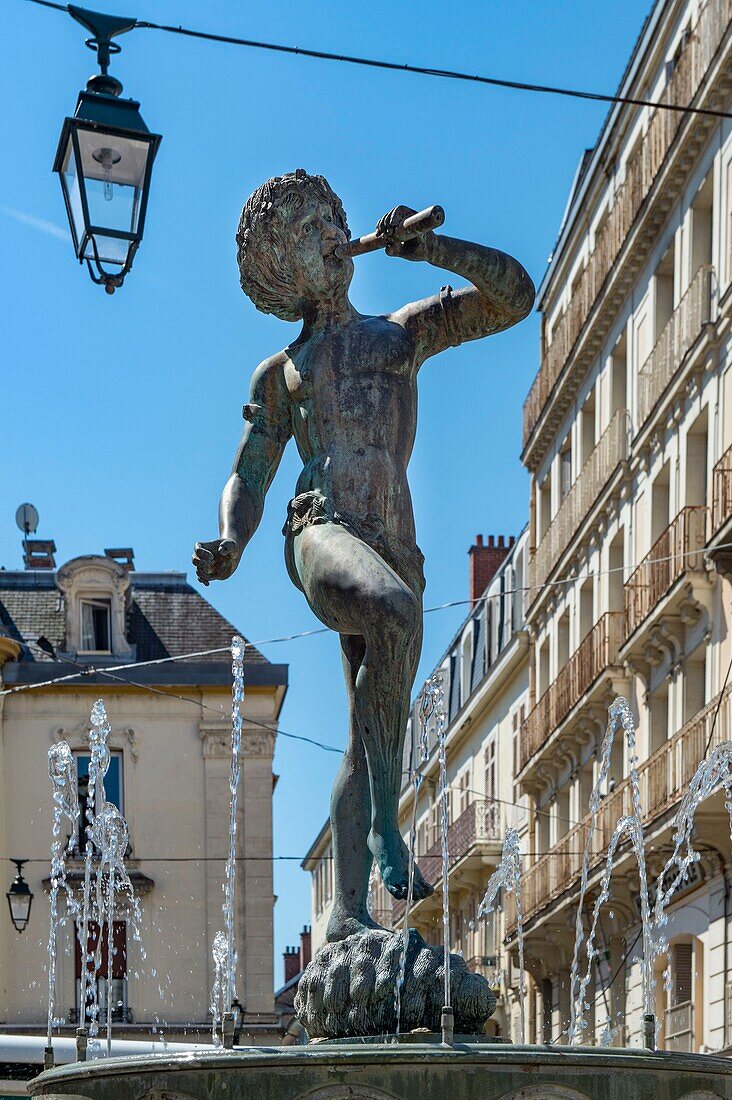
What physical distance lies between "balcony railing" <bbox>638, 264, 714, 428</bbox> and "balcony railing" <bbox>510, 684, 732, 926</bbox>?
5.33 m

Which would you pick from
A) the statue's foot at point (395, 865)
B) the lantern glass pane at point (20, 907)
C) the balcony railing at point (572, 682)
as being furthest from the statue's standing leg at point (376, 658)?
the lantern glass pane at point (20, 907)

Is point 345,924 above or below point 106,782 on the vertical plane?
below

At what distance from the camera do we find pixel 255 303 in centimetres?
808

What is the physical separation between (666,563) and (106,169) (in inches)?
809

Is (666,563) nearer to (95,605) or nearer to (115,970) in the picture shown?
(115,970)

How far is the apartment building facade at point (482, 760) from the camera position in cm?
4581

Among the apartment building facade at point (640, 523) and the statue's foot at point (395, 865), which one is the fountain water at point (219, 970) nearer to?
the apartment building facade at point (640, 523)

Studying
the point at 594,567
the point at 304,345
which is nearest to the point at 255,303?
the point at 304,345

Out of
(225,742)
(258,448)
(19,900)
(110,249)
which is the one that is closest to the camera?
(258,448)

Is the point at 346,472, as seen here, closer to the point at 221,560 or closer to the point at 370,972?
the point at 221,560

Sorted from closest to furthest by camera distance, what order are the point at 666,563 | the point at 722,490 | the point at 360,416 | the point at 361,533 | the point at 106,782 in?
the point at 361,533, the point at 360,416, the point at 722,490, the point at 666,563, the point at 106,782

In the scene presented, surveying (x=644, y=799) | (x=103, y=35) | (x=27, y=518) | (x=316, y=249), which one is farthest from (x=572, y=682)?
(x=316, y=249)

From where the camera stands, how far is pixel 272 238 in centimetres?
790

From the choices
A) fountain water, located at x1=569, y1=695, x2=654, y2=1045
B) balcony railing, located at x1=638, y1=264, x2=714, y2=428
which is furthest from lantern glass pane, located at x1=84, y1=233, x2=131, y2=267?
balcony railing, located at x1=638, y1=264, x2=714, y2=428
